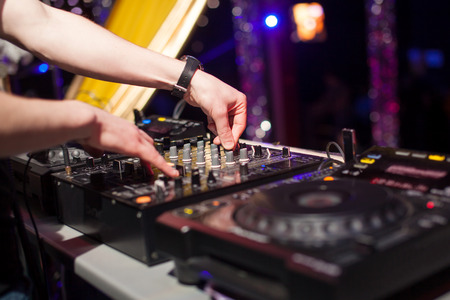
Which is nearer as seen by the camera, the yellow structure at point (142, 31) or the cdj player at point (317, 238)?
the cdj player at point (317, 238)

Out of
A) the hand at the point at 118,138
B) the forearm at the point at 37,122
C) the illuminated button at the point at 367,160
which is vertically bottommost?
the illuminated button at the point at 367,160

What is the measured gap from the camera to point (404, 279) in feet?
2.19

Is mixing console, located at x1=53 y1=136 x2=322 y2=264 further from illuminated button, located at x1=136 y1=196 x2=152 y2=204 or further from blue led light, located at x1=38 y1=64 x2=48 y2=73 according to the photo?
blue led light, located at x1=38 y1=64 x2=48 y2=73

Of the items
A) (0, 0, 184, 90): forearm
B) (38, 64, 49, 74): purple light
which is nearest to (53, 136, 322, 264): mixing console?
(0, 0, 184, 90): forearm

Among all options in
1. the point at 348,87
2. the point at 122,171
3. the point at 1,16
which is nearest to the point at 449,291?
the point at 122,171

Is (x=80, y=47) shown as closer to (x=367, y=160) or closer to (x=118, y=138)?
(x=118, y=138)

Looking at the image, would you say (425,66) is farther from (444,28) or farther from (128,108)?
(128,108)

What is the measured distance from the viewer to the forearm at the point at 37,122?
727 mm

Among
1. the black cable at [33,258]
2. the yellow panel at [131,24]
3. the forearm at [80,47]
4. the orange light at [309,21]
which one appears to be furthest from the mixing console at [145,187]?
the orange light at [309,21]

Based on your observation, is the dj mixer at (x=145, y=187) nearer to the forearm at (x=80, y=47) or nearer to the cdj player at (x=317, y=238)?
the cdj player at (x=317, y=238)

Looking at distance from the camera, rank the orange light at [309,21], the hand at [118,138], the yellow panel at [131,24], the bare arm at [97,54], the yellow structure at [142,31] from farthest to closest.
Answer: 1. the orange light at [309,21]
2. the yellow panel at [131,24]
3. the yellow structure at [142,31]
4. the bare arm at [97,54]
5. the hand at [118,138]

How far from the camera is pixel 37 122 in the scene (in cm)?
75

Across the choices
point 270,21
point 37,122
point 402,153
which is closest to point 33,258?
point 37,122

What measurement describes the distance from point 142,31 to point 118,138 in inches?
102
